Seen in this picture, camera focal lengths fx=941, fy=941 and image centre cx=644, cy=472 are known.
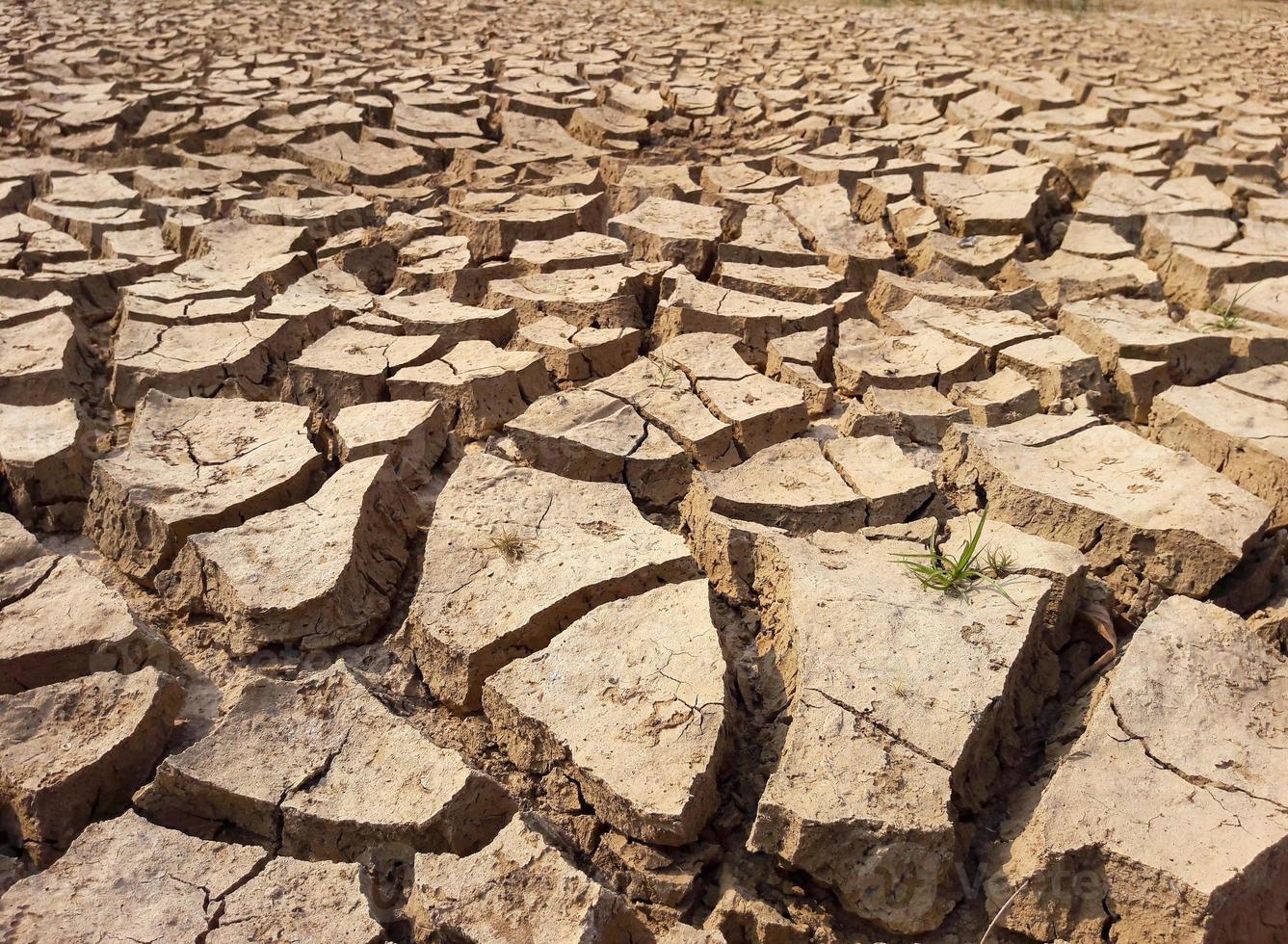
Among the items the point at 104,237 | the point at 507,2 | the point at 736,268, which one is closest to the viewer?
the point at 736,268

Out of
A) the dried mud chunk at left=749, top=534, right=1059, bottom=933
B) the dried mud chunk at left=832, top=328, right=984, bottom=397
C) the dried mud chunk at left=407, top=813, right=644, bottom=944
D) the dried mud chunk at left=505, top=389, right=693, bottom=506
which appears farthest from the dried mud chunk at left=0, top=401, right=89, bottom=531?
the dried mud chunk at left=832, top=328, right=984, bottom=397

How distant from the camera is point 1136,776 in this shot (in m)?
1.55

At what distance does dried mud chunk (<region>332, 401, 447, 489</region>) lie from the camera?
244 cm

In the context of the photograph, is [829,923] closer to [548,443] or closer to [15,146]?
[548,443]

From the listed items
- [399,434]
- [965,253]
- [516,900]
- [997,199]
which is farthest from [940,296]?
[516,900]

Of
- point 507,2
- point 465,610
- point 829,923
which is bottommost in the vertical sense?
point 829,923

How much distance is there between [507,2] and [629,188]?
5816mm

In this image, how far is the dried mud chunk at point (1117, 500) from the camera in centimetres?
203

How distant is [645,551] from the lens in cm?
202

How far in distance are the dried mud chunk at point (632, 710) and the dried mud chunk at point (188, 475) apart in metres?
0.87

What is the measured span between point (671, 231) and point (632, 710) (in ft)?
7.82

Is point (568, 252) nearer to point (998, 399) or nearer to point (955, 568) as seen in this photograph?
point (998, 399)

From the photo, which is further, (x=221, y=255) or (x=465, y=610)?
(x=221, y=255)

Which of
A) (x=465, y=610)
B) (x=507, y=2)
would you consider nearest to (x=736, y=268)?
(x=465, y=610)
